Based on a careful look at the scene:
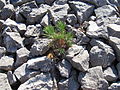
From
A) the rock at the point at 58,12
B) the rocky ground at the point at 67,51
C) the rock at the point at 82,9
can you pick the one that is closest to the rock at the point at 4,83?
the rocky ground at the point at 67,51

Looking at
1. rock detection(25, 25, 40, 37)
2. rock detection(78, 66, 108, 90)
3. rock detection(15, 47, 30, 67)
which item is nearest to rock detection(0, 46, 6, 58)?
rock detection(15, 47, 30, 67)

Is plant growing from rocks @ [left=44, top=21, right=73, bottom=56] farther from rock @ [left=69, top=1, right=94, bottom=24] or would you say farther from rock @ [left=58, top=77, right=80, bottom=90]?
rock @ [left=69, top=1, right=94, bottom=24]

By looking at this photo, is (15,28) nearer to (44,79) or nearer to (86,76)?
(44,79)

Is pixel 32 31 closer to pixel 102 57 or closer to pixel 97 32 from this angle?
pixel 97 32

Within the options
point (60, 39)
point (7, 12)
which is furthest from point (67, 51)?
point (7, 12)

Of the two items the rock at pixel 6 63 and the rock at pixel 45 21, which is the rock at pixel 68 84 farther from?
the rock at pixel 45 21

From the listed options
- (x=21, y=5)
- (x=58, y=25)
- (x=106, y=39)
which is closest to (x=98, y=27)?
(x=106, y=39)

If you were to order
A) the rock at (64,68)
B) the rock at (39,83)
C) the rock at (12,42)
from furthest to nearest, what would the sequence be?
the rock at (12,42)
the rock at (64,68)
the rock at (39,83)
